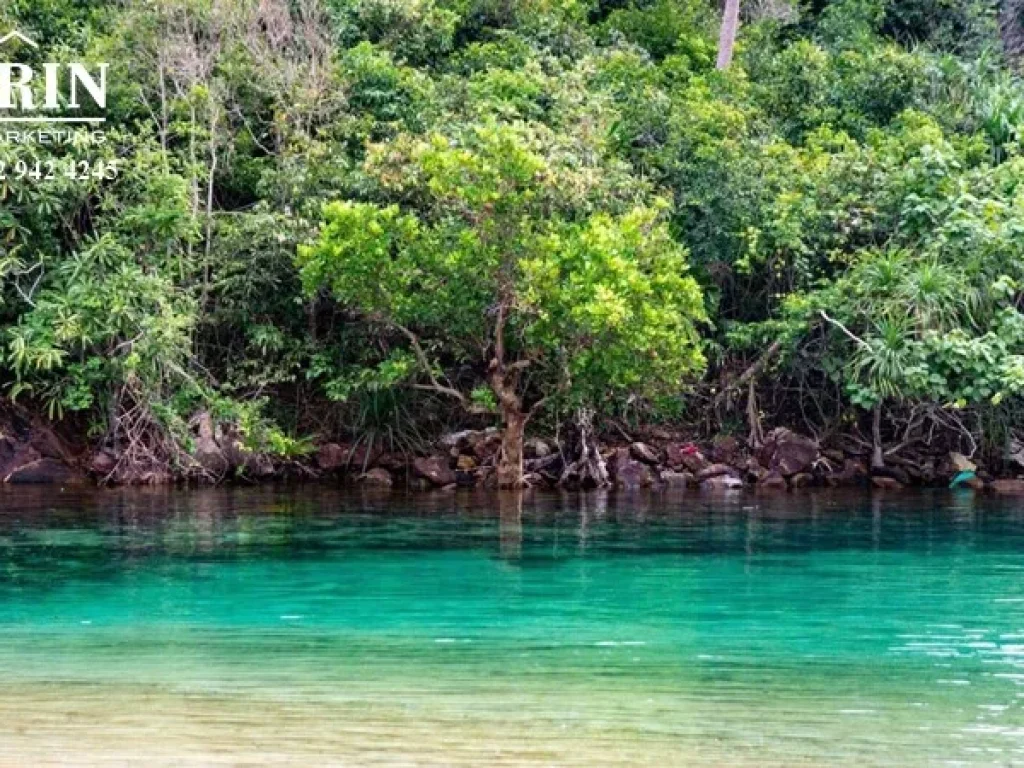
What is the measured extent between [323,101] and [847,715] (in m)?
18.1

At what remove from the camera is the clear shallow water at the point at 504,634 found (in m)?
8.77

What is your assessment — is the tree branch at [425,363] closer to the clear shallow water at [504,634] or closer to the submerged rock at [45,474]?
the clear shallow water at [504,634]

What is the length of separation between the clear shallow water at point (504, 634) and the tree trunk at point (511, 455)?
2038 millimetres

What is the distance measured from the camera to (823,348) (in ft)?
81.7

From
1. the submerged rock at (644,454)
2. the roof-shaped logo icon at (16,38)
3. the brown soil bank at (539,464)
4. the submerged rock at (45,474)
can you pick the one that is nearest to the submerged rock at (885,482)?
the brown soil bank at (539,464)

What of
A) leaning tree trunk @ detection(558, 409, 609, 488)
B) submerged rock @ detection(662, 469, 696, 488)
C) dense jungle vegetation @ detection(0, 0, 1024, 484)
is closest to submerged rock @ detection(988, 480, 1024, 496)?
dense jungle vegetation @ detection(0, 0, 1024, 484)

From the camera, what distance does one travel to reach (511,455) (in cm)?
2397

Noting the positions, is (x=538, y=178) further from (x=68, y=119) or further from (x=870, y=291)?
→ (x=68, y=119)

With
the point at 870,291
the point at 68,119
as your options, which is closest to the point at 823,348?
the point at 870,291

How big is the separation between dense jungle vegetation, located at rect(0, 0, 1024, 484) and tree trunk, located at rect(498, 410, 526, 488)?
0.12ft

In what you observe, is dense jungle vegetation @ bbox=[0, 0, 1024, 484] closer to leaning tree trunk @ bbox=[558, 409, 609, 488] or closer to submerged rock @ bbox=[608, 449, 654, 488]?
→ leaning tree trunk @ bbox=[558, 409, 609, 488]

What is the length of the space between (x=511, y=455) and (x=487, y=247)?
11.7 feet

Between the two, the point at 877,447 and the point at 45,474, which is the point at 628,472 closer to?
the point at 877,447

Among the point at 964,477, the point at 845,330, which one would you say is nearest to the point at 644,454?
the point at 845,330
